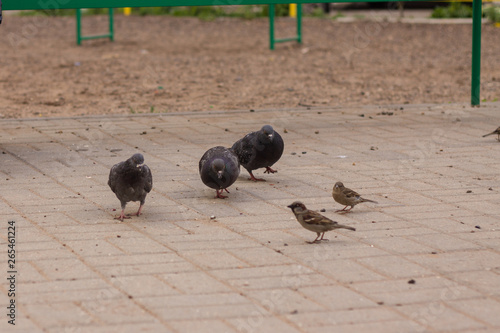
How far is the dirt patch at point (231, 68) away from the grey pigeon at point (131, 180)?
523cm

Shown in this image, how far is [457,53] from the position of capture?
1619cm

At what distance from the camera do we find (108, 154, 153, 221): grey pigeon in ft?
20.1

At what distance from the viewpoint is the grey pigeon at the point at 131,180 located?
20.1 feet

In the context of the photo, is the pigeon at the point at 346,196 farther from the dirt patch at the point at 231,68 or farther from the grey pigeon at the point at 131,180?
the dirt patch at the point at 231,68

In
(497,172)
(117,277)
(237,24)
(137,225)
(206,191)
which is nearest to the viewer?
(117,277)

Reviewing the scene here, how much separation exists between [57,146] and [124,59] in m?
7.26

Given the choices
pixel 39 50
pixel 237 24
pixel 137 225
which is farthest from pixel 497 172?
pixel 237 24

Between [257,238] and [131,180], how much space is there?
3.61 ft

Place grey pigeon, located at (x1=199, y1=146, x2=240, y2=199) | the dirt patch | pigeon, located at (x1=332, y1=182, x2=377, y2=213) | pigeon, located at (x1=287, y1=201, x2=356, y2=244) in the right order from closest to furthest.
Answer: pigeon, located at (x1=287, y1=201, x2=356, y2=244), pigeon, located at (x1=332, y1=182, x2=377, y2=213), grey pigeon, located at (x1=199, y1=146, x2=240, y2=199), the dirt patch

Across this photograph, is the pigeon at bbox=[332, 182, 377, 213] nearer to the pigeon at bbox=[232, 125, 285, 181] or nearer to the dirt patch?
the pigeon at bbox=[232, 125, 285, 181]

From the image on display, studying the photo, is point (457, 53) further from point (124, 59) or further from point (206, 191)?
point (206, 191)

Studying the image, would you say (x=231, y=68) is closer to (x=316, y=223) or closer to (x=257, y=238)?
(x=257, y=238)

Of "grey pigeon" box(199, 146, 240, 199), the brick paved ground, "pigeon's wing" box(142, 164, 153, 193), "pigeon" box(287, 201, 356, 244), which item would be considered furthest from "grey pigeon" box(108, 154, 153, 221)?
"pigeon" box(287, 201, 356, 244)

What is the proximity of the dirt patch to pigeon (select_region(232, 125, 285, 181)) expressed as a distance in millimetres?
4198
